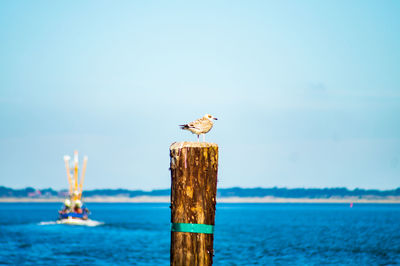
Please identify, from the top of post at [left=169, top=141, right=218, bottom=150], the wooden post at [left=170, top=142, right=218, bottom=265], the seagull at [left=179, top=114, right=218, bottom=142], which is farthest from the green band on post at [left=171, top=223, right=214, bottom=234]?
the seagull at [left=179, top=114, right=218, bottom=142]

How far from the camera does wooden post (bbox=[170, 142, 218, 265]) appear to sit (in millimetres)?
7879

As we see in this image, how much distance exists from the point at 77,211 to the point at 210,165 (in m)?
113

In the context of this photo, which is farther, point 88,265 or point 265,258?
point 265,258

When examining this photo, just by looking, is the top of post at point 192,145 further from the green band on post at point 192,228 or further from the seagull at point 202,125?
the seagull at point 202,125

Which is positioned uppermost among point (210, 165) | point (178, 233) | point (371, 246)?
point (210, 165)

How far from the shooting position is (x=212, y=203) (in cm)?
801

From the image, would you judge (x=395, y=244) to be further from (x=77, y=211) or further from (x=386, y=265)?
(x=77, y=211)

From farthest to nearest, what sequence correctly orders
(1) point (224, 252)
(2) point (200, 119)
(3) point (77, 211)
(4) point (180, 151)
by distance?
(3) point (77, 211), (1) point (224, 252), (2) point (200, 119), (4) point (180, 151)

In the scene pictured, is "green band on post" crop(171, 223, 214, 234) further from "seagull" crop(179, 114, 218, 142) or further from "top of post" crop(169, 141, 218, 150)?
"seagull" crop(179, 114, 218, 142)

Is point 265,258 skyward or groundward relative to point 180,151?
groundward

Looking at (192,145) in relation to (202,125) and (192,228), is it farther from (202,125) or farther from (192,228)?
(202,125)

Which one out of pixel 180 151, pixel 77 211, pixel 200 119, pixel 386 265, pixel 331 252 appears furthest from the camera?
pixel 77 211

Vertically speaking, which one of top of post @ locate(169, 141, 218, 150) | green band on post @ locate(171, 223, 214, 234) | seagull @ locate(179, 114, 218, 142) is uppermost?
seagull @ locate(179, 114, 218, 142)

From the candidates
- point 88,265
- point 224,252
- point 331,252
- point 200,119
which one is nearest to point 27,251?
point 88,265
